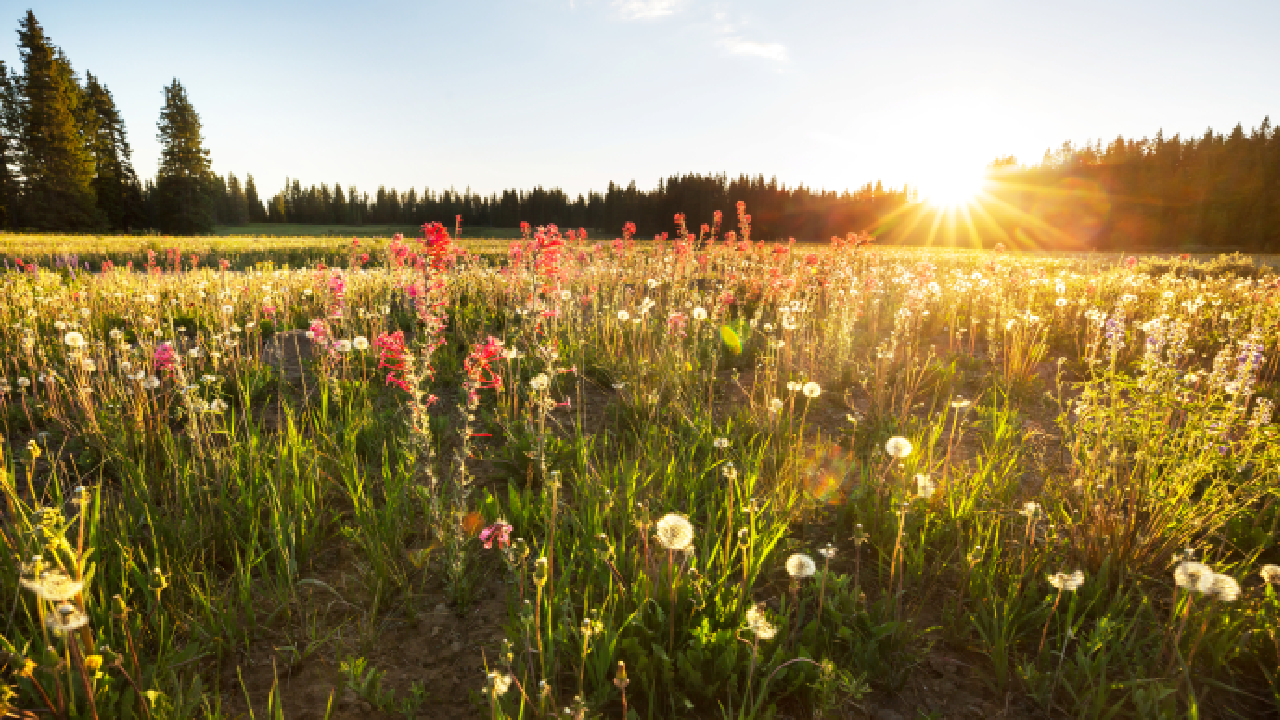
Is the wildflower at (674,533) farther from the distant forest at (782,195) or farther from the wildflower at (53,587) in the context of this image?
the distant forest at (782,195)

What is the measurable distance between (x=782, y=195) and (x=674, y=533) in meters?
78.9

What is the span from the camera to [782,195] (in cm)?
7444

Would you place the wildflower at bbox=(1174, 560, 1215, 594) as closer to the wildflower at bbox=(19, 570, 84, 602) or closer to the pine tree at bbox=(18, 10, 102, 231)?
the wildflower at bbox=(19, 570, 84, 602)

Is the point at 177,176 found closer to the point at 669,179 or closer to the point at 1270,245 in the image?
the point at 669,179

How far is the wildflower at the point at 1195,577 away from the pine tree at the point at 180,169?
62.5 metres

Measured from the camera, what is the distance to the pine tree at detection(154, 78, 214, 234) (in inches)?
1848

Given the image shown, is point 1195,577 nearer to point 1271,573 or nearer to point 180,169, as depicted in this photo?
point 1271,573

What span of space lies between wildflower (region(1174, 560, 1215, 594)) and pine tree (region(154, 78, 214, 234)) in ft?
205

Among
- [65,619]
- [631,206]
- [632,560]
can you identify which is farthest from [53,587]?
[631,206]

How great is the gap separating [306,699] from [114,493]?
1927 millimetres

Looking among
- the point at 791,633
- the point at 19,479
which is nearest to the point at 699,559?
the point at 791,633

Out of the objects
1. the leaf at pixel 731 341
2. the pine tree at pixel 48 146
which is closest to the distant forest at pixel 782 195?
the pine tree at pixel 48 146

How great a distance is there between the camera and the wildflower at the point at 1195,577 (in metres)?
1.39

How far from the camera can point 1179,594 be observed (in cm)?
202
